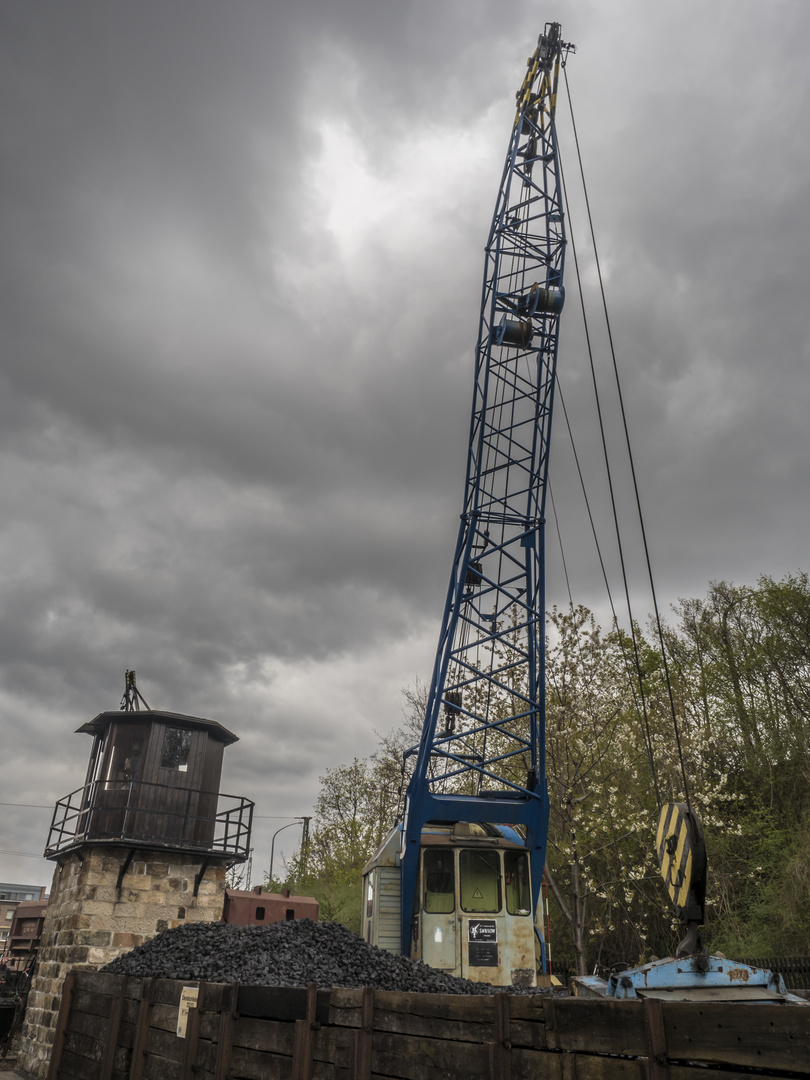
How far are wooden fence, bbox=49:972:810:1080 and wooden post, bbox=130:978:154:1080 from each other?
0.04 feet

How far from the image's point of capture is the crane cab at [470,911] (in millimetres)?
11023

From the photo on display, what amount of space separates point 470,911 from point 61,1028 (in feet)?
19.2

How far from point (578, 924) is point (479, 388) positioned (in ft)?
46.8

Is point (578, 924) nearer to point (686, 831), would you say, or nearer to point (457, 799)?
point (457, 799)

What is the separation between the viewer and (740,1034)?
344cm

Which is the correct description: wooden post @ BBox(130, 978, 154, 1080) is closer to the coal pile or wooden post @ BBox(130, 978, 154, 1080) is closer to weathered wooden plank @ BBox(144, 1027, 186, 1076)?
weathered wooden plank @ BBox(144, 1027, 186, 1076)

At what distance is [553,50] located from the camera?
19.7m

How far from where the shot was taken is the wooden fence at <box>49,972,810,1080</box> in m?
3.48

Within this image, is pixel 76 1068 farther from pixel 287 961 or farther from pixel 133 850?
pixel 133 850

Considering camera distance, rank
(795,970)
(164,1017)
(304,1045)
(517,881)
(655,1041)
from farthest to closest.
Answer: (795,970), (517,881), (164,1017), (304,1045), (655,1041)

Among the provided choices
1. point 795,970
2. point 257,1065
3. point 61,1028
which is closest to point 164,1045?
point 257,1065

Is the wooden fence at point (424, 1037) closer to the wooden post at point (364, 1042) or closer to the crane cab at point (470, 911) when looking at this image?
the wooden post at point (364, 1042)

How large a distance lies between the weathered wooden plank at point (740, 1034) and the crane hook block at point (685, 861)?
3.73m

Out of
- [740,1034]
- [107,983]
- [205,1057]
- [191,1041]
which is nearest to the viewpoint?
[740,1034]
